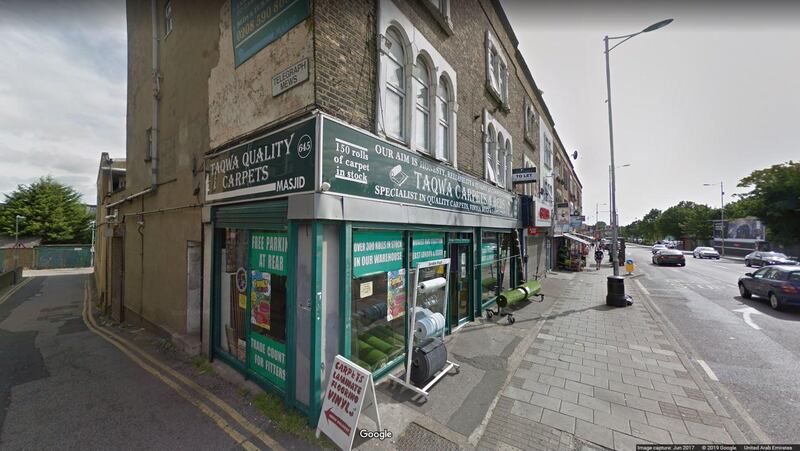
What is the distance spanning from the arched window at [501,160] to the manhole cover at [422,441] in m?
9.00

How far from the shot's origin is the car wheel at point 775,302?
989 cm

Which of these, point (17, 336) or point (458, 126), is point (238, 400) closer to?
point (458, 126)

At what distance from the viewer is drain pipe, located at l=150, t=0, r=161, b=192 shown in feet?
26.2

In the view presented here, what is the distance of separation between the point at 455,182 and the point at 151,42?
10.3 metres

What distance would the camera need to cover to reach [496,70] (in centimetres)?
1128

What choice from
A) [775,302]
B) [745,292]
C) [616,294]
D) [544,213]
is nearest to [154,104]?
[616,294]

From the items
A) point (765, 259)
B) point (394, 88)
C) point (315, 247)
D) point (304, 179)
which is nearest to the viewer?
point (315, 247)

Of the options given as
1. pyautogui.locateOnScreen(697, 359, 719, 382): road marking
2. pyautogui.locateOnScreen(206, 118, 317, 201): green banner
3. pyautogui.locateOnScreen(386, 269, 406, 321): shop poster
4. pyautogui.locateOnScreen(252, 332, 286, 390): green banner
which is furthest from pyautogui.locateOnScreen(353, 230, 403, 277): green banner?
pyautogui.locateOnScreen(697, 359, 719, 382): road marking

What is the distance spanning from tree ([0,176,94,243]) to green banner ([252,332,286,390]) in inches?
1699

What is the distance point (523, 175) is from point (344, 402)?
36.7 feet

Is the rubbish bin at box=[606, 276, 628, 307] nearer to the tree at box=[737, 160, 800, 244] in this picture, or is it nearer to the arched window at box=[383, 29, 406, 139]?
the arched window at box=[383, 29, 406, 139]

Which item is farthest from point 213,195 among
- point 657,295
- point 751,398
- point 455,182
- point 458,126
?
point 657,295

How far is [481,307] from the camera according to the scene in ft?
28.7

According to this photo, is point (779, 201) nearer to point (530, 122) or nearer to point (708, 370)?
point (530, 122)
